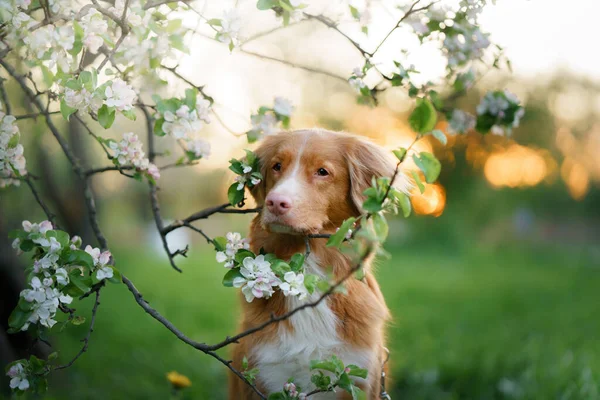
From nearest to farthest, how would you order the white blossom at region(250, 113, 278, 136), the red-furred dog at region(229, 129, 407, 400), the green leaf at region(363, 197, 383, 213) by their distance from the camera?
1. the green leaf at region(363, 197, 383, 213)
2. the red-furred dog at region(229, 129, 407, 400)
3. the white blossom at region(250, 113, 278, 136)

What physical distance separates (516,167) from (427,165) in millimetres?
13815

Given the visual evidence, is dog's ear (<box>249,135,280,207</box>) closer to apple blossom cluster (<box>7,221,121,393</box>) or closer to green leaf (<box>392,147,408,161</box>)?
apple blossom cluster (<box>7,221,121,393</box>)

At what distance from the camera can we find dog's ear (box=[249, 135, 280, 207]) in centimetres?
316

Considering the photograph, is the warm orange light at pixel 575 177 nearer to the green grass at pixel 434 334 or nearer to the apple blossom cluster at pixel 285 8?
the green grass at pixel 434 334

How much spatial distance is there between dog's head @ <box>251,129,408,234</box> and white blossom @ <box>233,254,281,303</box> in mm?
354

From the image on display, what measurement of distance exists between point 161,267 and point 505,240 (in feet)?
30.2

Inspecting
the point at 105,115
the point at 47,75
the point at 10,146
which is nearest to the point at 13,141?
the point at 10,146

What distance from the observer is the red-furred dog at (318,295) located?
2.96 meters

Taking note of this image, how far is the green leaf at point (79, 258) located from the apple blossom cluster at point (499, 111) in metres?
1.84

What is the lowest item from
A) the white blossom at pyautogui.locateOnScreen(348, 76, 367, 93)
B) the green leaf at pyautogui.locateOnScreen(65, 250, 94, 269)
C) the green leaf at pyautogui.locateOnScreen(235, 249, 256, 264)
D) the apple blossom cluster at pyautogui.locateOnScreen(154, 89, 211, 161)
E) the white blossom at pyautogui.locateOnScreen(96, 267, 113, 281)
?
the white blossom at pyautogui.locateOnScreen(96, 267, 113, 281)

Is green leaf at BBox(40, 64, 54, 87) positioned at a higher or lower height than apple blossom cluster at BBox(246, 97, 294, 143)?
higher

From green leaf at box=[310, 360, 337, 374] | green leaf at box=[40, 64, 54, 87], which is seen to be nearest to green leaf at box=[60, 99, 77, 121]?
green leaf at box=[40, 64, 54, 87]

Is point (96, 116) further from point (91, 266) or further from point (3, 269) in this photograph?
point (3, 269)

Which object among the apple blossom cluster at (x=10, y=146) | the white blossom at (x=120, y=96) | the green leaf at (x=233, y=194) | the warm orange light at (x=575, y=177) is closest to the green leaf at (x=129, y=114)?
the white blossom at (x=120, y=96)
